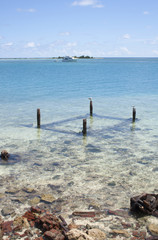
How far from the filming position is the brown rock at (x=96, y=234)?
889 cm

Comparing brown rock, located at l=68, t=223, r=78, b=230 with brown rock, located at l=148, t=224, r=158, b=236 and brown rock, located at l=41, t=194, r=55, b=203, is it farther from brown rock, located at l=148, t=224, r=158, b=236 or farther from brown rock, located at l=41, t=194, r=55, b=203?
brown rock, located at l=148, t=224, r=158, b=236

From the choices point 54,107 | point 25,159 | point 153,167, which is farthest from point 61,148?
point 54,107

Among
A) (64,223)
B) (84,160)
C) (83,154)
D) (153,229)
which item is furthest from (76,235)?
(83,154)

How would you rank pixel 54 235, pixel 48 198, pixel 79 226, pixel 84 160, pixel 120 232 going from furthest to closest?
pixel 84 160
pixel 48 198
pixel 79 226
pixel 120 232
pixel 54 235

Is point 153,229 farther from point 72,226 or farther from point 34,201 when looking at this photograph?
point 34,201

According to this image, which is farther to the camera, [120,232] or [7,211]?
[7,211]

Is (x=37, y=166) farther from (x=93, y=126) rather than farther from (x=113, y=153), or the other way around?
(x=93, y=126)

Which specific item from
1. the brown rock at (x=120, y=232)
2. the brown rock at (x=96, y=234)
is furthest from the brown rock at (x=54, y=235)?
the brown rock at (x=120, y=232)

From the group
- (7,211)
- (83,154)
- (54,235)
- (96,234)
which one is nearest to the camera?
(54,235)

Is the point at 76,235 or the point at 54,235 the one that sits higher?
the point at 76,235

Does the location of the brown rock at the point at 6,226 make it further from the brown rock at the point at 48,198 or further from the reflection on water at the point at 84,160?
the reflection on water at the point at 84,160

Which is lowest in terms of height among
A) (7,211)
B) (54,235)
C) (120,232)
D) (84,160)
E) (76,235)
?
(120,232)

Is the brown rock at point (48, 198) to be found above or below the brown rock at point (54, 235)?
below

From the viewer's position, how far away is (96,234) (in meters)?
8.98
